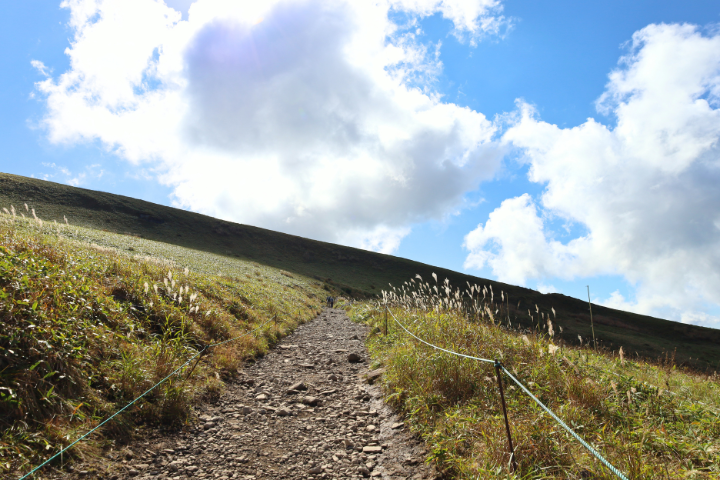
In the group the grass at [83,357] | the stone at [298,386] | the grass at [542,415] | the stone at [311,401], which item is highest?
the grass at [83,357]

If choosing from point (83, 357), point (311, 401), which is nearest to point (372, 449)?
point (311, 401)

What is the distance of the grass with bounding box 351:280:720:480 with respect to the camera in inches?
130

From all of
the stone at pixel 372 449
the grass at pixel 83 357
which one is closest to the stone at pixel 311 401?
the grass at pixel 83 357

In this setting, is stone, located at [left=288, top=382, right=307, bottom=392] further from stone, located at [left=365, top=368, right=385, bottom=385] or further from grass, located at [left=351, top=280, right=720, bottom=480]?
grass, located at [left=351, top=280, right=720, bottom=480]

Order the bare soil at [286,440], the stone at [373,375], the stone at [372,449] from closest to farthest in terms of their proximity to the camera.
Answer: the bare soil at [286,440], the stone at [372,449], the stone at [373,375]

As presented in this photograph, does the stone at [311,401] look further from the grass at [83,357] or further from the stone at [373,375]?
the grass at [83,357]

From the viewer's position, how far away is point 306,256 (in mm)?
77375

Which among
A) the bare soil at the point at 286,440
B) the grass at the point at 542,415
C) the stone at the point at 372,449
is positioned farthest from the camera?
the stone at the point at 372,449

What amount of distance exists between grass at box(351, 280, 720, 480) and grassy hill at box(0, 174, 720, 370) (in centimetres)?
4275

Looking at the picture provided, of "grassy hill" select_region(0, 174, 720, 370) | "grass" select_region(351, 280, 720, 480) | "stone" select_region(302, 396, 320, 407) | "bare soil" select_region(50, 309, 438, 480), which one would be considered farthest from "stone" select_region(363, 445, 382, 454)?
"grassy hill" select_region(0, 174, 720, 370)

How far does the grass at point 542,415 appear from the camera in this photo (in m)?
3.31

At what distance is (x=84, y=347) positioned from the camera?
5191mm

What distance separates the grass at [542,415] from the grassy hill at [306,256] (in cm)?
4275

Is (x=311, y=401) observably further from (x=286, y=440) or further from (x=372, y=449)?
(x=372, y=449)
